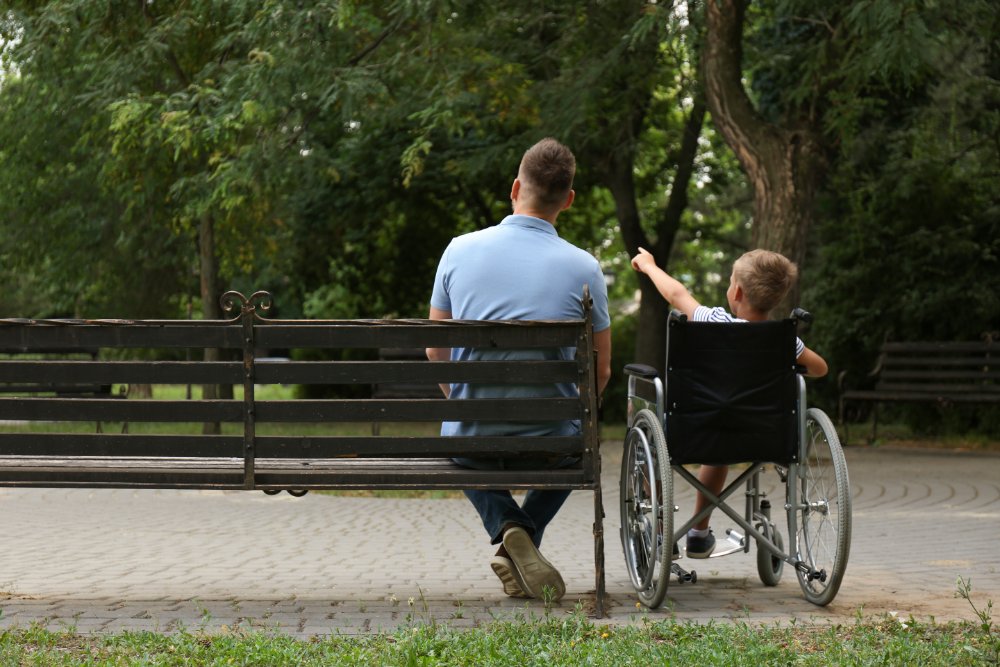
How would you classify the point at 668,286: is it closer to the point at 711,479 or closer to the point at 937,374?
the point at 711,479

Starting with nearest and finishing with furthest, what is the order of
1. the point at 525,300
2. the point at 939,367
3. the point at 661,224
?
the point at 525,300 → the point at 939,367 → the point at 661,224

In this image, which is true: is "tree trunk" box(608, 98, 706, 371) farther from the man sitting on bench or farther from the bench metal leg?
the bench metal leg

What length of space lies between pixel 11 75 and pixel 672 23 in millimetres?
12228

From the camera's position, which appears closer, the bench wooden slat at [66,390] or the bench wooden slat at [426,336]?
the bench wooden slat at [426,336]

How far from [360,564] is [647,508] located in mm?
2116

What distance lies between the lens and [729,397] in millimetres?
5395

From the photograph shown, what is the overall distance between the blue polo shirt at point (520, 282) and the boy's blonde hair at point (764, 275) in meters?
0.68

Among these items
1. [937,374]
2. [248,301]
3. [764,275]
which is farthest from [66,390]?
[937,374]

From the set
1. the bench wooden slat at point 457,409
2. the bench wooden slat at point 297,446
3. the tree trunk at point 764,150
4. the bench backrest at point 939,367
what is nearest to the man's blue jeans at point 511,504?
the bench wooden slat at point 297,446

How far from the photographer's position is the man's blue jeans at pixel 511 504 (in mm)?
5211

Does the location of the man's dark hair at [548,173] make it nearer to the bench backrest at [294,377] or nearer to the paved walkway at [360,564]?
the bench backrest at [294,377]

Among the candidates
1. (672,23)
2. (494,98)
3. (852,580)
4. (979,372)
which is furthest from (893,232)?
(852,580)

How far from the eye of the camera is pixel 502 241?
5375mm

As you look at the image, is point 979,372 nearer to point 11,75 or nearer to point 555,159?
point 555,159
